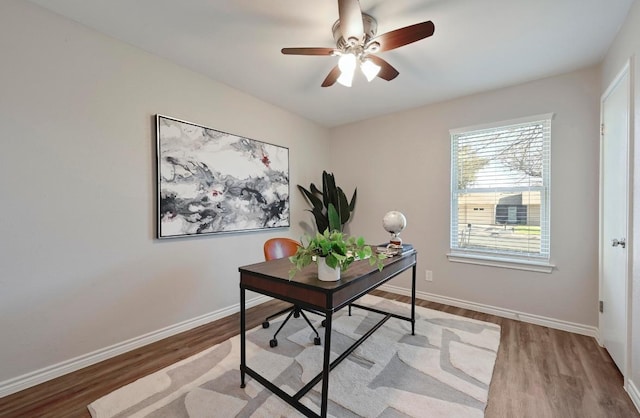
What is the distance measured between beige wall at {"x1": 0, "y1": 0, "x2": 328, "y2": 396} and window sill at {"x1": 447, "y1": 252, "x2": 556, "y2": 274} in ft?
9.44

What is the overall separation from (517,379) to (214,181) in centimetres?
293

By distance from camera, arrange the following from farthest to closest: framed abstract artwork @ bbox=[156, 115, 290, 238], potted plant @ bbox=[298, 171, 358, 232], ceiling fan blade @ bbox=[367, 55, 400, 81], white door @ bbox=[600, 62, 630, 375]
→ potted plant @ bbox=[298, 171, 358, 232]
framed abstract artwork @ bbox=[156, 115, 290, 238]
ceiling fan blade @ bbox=[367, 55, 400, 81]
white door @ bbox=[600, 62, 630, 375]

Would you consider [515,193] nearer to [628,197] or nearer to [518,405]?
[628,197]

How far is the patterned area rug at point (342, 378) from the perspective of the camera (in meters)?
1.48

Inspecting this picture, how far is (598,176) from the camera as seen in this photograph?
7.63ft

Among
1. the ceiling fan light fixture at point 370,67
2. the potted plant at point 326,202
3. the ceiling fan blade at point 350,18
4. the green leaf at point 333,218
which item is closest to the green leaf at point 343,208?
the potted plant at point 326,202

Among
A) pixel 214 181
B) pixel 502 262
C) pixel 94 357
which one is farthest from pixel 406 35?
pixel 94 357

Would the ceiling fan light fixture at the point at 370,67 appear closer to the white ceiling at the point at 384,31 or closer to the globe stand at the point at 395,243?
the white ceiling at the point at 384,31

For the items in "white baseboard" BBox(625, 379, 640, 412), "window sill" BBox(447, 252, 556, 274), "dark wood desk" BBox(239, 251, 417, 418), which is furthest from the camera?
"window sill" BBox(447, 252, 556, 274)

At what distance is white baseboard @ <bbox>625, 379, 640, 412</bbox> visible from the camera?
4.92 ft

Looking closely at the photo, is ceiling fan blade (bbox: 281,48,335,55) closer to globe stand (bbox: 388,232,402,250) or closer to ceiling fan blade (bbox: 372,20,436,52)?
ceiling fan blade (bbox: 372,20,436,52)

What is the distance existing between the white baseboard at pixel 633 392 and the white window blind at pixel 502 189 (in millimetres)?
1213

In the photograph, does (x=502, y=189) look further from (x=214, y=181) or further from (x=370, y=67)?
(x=214, y=181)

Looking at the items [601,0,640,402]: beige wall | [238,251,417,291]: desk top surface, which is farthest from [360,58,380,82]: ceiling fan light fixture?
[601,0,640,402]: beige wall
